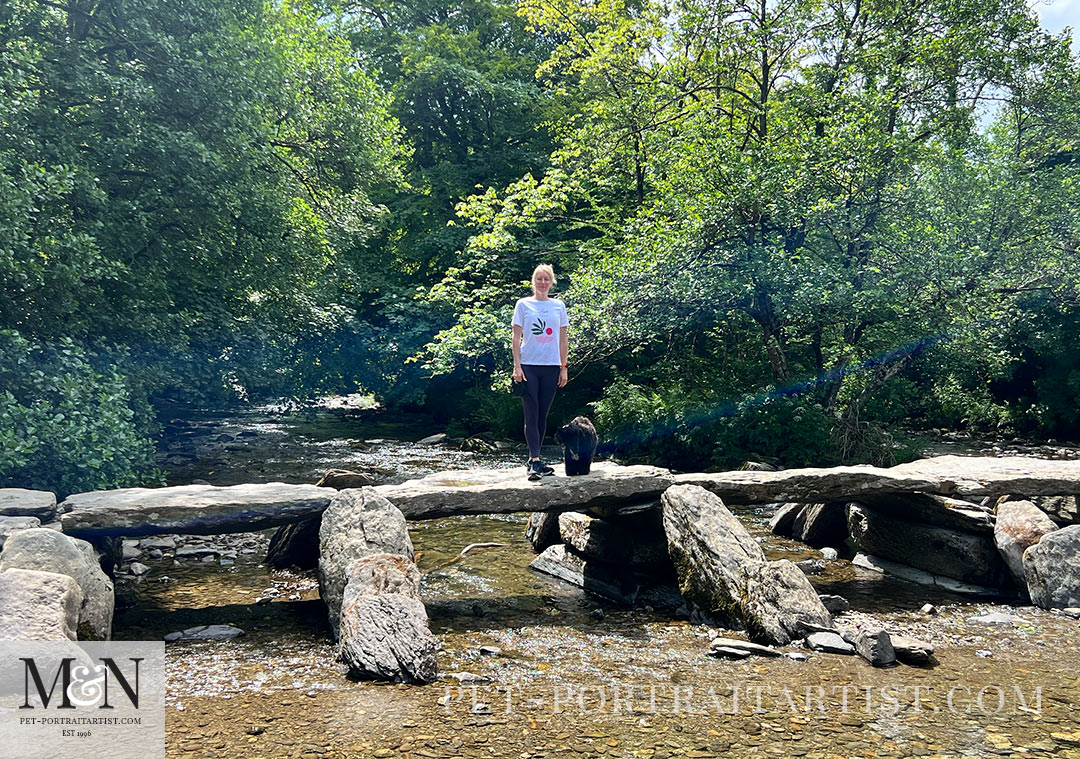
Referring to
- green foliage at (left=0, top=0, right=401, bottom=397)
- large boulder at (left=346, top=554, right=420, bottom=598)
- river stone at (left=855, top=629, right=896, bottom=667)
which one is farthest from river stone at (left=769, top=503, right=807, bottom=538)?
green foliage at (left=0, top=0, right=401, bottom=397)

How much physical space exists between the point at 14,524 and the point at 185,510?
4.74 ft

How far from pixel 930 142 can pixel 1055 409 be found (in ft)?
29.8

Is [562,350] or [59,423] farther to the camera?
[59,423]

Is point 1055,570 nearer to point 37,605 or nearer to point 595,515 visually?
point 595,515

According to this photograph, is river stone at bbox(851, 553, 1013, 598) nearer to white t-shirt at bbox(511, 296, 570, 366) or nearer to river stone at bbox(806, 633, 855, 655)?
river stone at bbox(806, 633, 855, 655)

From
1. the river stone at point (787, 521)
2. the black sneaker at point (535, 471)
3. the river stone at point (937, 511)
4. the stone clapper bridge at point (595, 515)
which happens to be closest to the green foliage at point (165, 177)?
the stone clapper bridge at point (595, 515)

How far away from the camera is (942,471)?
940cm

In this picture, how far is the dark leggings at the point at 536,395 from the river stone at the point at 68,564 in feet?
14.3

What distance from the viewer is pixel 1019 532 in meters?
8.52

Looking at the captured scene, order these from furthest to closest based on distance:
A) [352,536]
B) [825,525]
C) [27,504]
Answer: [825,525], [27,504], [352,536]

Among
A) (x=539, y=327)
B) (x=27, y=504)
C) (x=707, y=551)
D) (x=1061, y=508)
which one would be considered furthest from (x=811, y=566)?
(x=27, y=504)

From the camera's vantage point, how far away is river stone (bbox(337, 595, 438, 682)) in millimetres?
5797

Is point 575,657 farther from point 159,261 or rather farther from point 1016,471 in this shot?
point 159,261

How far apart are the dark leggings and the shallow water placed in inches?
70.9
